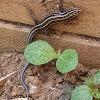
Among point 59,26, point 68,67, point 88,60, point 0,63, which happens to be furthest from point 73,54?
point 0,63

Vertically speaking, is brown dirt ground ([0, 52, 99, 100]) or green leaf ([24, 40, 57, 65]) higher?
green leaf ([24, 40, 57, 65])

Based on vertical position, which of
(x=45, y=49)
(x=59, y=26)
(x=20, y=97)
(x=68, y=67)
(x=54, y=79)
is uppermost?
(x=59, y=26)

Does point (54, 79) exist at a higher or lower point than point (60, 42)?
lower

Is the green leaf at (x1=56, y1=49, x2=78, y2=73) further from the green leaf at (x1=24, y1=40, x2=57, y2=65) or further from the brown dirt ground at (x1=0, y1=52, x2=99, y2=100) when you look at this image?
the brown dirt ground at (x1=0, y1=52, x2=99, y2=100)

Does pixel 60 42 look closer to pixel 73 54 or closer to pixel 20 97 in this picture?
pixel 73 54

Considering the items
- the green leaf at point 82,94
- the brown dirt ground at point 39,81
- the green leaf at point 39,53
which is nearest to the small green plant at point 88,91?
the green leaf at point 82,94

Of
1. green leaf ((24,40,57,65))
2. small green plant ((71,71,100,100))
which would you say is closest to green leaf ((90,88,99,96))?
small green plant ((71,71,100,100))

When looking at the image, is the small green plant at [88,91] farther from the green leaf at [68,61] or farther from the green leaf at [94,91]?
the green leaf at [68,61]
